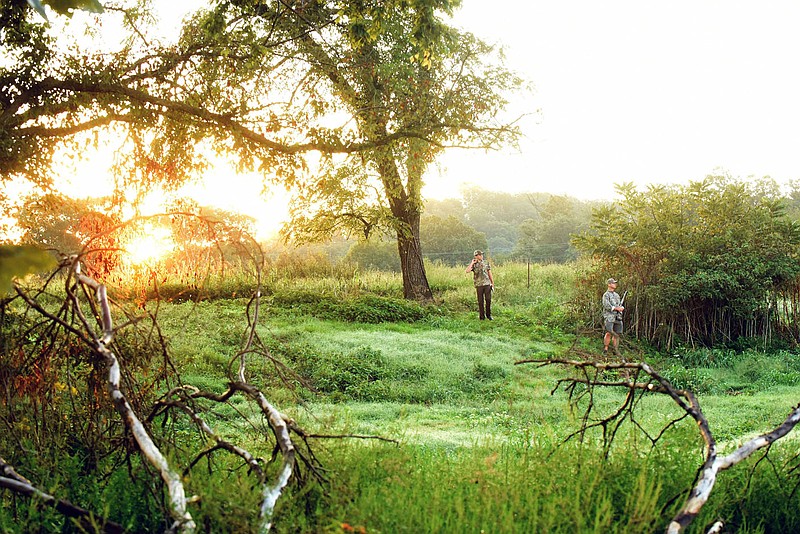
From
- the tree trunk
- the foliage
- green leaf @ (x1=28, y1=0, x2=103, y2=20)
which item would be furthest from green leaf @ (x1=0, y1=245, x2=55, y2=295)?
the tree trunk

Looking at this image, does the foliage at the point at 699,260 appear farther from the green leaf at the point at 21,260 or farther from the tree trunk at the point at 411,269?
the green leaf at the point at 21,260

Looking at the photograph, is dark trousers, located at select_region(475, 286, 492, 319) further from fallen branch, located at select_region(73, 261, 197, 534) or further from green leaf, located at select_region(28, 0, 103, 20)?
green leaf, located at select_region(28, 0, 103, 20)

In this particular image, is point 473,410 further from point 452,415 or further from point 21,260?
point 21,260

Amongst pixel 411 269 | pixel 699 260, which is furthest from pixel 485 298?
pixel 699 260

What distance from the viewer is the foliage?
622 inches

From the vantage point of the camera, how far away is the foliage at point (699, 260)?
51.8ft

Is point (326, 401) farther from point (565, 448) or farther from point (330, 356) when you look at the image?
point (565, 448)

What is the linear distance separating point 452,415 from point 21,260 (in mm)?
8240

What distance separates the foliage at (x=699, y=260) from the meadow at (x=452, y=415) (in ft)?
2.63

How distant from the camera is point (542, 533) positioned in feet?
8.92

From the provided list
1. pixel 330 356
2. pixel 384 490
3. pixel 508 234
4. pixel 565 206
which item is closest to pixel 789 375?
pixel 330 356

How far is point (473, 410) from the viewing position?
9516 millimetres

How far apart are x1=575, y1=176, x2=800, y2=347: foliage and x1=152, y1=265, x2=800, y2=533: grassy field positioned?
1.20 meters

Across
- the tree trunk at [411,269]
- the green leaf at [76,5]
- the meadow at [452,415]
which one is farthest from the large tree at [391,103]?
the green leaf at [76,5]
